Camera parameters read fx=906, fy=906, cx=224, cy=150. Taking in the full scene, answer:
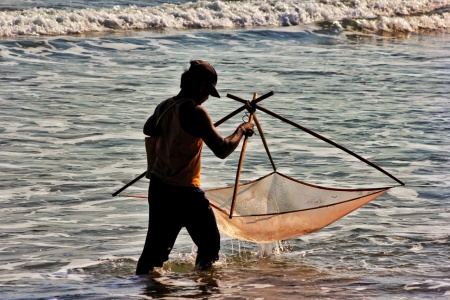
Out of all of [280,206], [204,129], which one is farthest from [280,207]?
[204,129]

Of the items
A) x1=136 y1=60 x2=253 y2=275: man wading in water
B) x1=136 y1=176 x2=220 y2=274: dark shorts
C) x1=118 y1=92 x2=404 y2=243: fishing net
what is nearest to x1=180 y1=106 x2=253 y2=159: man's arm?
x1=136 y1=60 x2=253 y2=275: man wading in water

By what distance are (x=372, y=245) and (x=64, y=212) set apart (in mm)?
2488

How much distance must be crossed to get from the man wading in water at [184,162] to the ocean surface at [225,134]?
0.99ft

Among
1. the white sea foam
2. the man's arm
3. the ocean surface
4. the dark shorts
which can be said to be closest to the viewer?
the man's arm

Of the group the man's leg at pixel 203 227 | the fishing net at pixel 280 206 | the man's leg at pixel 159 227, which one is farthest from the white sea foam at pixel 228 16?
the man's leg at pixel 203 227

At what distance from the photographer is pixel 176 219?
17.2ft

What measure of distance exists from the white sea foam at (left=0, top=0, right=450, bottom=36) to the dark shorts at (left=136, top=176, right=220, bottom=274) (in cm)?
1257

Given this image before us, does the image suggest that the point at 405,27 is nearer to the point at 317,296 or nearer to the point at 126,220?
the point at 126,220

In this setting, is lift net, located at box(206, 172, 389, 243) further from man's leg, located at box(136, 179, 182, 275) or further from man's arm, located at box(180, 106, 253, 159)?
man's arm, located at box(180, 106, 253, 159)

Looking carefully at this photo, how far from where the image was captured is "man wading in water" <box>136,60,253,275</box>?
16.1 ft

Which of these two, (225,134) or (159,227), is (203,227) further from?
(225,134)

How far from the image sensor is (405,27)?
21141 mm

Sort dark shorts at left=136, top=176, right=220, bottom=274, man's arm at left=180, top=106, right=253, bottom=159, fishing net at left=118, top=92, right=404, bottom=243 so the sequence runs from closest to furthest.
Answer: man's arm at left=180, top=106, right=253, bottom=159 → dark shorts at left=136, top=176, right=220, bottom=274 → fishing net at left=118, top=92, right=404, bottom=243

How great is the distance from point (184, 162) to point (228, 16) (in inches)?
603
